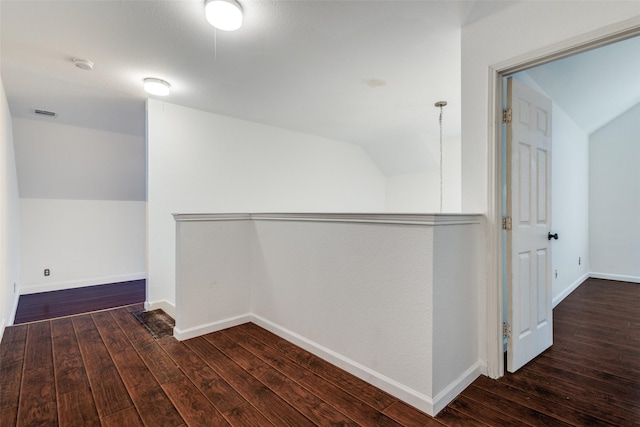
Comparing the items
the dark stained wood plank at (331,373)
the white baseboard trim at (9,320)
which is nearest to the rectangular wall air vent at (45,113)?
the white baseboard trim at (9,320)

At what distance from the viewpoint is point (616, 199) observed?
463 centimetres

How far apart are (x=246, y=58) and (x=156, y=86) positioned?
3.41 ft

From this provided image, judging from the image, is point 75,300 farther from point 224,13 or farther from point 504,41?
point 504,41

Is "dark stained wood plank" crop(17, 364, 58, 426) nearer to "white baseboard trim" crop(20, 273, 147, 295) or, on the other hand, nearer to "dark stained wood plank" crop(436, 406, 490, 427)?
"dark stained wood plank" crop(436, 406, 490, 427)

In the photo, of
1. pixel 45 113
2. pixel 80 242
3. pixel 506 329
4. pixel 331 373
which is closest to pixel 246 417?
pixel 331 373

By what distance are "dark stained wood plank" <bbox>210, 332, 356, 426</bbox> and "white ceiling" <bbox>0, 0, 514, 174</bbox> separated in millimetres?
2358

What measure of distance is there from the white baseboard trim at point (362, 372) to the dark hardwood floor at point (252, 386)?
41 mm

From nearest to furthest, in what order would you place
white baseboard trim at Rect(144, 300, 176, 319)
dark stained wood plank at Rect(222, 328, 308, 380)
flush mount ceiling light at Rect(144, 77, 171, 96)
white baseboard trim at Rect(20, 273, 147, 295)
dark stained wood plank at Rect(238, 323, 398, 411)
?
dark stained wood plank at Rect(238, 323, 398, 411) < dark stained wood plank at Rect(222, 328, 308, 380) < flush mount ceiling light at Rect(144, 77, 171, 96) < white baseboard trim at Rect(144, 300, 176, 319) < white baseboard trim at Rect(20, 273, 147, 295)

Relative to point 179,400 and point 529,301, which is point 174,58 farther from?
point 529,301

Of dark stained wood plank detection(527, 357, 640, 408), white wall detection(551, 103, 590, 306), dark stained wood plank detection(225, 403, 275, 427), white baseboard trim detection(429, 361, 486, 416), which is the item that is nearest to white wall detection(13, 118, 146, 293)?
dark stained wood plank detection(225, 403, 275, 427)

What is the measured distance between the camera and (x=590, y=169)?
4887mm

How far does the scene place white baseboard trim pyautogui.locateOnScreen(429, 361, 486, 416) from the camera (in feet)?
5.19

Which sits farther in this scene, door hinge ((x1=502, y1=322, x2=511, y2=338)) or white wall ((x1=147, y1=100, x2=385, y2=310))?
white wall ((x1=147, y1=100, x2=385, y2=310))

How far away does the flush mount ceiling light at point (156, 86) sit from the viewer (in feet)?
9.33
